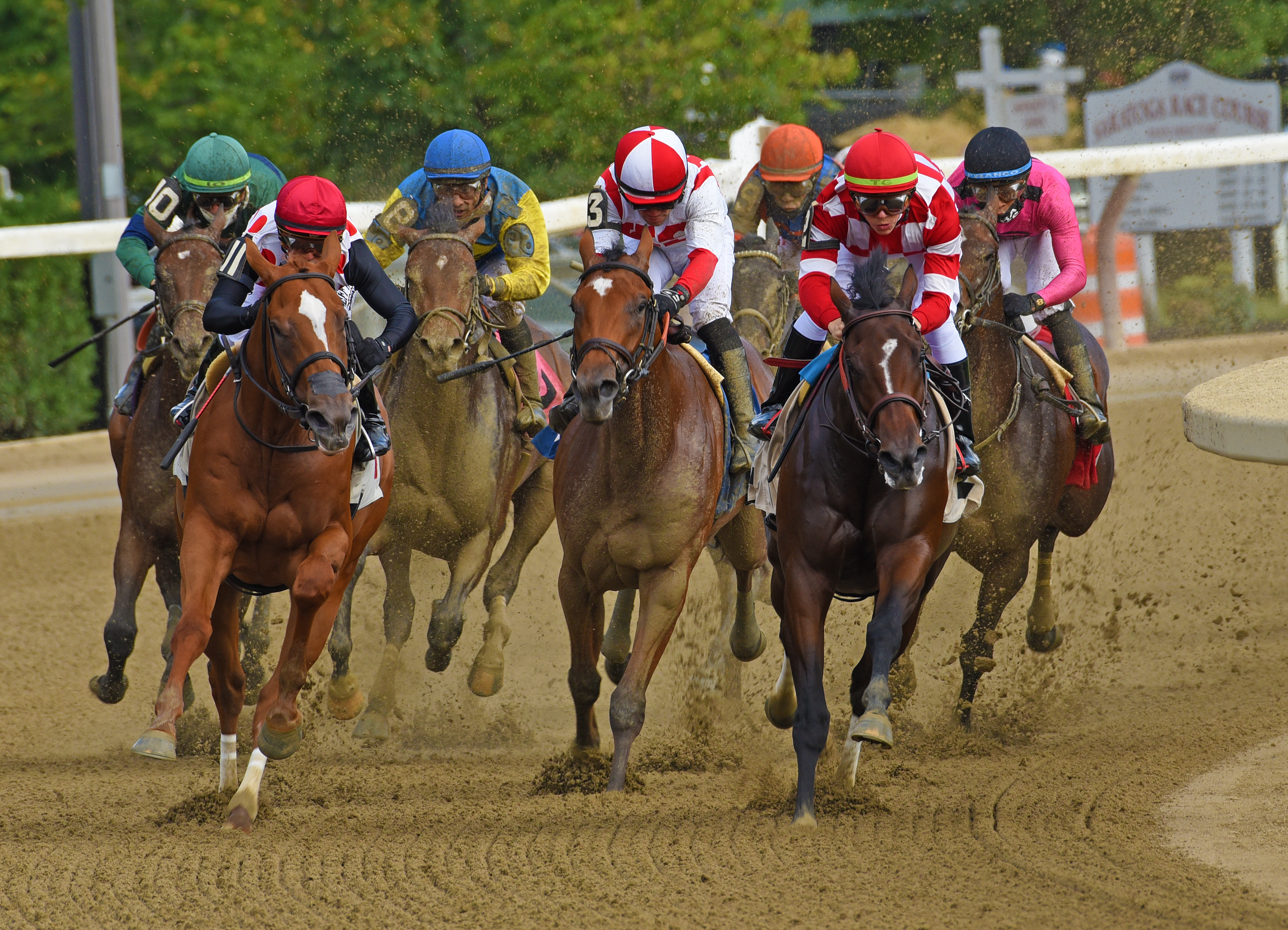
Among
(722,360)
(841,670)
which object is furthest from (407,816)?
(841,670)

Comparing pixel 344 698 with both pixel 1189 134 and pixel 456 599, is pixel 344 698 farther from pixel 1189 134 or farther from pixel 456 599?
pixel 1189 134

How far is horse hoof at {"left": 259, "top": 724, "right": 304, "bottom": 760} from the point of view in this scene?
18.4ft

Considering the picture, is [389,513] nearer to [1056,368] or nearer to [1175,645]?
[1056,368]

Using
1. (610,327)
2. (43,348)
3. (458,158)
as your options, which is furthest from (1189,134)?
(610,327)

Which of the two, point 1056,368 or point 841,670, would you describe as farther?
point 841,670

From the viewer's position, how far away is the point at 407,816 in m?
5.77

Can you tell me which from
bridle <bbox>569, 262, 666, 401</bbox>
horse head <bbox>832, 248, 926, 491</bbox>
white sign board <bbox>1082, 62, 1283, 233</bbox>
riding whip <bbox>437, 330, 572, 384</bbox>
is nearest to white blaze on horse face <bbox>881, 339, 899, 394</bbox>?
horse head <bbox>832, 248, 926, 491</bbox>

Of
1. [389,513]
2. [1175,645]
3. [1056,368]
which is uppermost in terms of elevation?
[1056,368]

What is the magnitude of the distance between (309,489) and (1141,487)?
22.4ft

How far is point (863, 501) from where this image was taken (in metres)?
5.73

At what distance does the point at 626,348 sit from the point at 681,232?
1.19 metres

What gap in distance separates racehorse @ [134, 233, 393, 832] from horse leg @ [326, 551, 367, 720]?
1037 millimetres

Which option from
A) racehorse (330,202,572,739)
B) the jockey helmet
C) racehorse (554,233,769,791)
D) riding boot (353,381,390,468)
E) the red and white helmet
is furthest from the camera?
the jockey helmet

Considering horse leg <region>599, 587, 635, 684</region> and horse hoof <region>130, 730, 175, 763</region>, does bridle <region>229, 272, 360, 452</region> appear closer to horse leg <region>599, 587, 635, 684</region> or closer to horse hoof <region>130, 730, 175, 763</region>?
horse hoof <region>130, 730, 175, 763</region>
